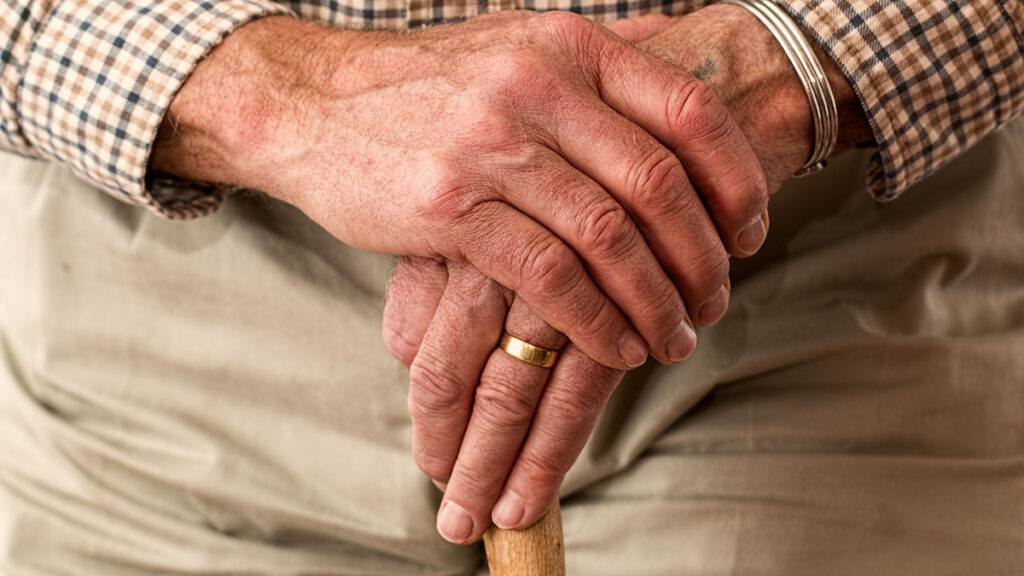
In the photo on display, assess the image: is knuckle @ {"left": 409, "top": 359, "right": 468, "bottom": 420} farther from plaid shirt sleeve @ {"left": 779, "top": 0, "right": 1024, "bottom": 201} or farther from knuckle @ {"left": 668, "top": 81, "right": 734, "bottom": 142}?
plaid shirt sleeve @ {"left": 779, "top": 0, "right": 1024, "bottom": 201}

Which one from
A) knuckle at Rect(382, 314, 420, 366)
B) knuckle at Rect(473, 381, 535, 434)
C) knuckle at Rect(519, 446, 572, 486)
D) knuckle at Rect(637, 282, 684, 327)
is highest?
knuckle at Rect(637, 282, 684, 327)

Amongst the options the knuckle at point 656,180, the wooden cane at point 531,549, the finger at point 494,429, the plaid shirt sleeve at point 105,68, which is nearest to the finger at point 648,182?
the knuckle at point 656,180

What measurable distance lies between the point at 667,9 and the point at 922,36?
252 mm

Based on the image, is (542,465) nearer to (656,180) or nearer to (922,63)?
(656,180)

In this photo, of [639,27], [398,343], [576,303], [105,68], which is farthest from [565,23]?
[105,68]

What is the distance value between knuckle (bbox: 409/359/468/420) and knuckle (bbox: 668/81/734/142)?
0.30 m

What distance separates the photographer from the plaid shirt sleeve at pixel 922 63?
2.80ft

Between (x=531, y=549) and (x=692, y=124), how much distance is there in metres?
0.41

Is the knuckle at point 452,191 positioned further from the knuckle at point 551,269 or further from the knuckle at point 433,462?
the knuckle at point 433,462

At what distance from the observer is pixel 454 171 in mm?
762

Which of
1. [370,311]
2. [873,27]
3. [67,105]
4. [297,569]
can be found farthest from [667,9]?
[297,569]

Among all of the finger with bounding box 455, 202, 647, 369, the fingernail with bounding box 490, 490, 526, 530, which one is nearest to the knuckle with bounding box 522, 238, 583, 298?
the finger with bounding box 455, 202, 647, 369

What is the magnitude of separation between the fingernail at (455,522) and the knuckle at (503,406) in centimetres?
9

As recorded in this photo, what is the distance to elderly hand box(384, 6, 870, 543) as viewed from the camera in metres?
0.83
